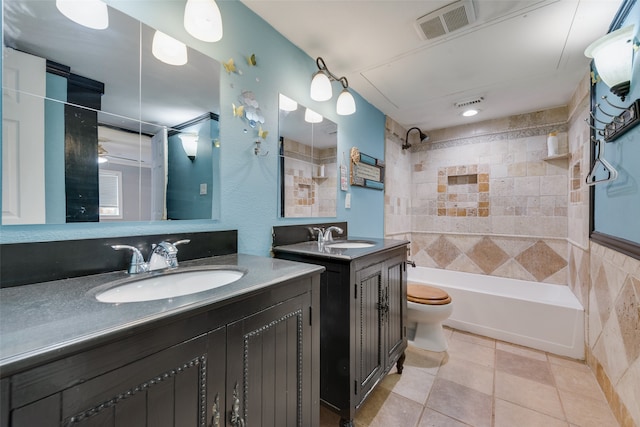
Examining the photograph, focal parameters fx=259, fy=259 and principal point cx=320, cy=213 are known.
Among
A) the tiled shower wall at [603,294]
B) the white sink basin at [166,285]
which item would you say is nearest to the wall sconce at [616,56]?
the tiled shower wall at [603,294]

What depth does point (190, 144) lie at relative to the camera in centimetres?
120

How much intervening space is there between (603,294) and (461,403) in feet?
3.81

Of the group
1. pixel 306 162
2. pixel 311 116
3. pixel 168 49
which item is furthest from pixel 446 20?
pixel 168 49

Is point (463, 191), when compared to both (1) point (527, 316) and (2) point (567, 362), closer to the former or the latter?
(1) point (527, 316)

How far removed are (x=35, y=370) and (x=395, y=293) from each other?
1.63 meters

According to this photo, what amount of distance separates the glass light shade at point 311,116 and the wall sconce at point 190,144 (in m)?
0.82

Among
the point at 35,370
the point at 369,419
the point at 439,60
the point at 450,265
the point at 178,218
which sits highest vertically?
the point at 439,60

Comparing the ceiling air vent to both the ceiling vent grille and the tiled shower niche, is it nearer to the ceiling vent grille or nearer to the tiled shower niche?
the ceiling vent grille

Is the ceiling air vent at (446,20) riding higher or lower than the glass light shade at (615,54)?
higher

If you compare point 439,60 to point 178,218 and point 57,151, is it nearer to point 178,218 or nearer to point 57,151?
point 178,218

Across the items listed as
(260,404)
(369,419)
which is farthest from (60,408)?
(369,419)

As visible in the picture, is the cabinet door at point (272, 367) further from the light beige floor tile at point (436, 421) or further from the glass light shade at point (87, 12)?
the glass light shade at point (87, 12)

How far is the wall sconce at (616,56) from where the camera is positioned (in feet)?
3.97

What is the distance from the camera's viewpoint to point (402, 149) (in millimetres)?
3361
